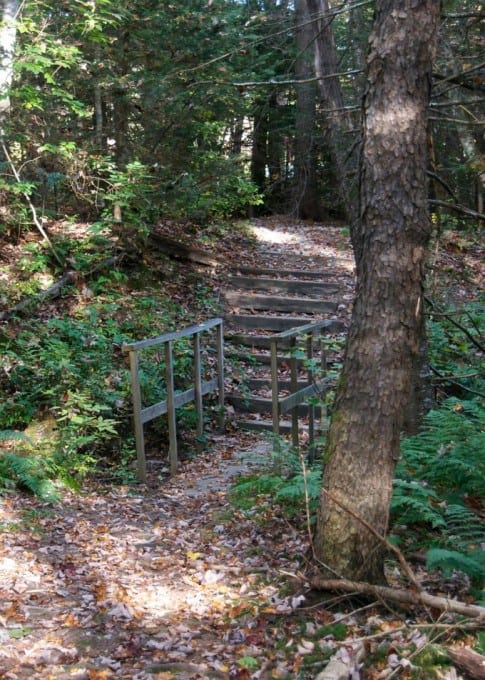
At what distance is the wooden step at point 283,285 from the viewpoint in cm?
1213

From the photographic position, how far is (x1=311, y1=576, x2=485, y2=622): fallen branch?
321 centimetres

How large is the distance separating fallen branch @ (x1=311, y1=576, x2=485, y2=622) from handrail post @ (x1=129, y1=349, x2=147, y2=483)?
3634 millimetres

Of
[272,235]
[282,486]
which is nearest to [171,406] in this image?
[282,486]

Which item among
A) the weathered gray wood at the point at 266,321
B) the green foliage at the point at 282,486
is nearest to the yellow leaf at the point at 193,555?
the green foliage at the point at 282,486

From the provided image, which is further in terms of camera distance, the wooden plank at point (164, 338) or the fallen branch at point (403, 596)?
the wooden plank at point (164, 338)

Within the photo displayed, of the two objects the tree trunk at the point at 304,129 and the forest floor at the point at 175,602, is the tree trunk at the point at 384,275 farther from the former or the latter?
the tree trunk at the point at 304,129

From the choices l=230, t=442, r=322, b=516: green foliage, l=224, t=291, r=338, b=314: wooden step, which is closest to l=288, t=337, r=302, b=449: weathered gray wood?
l=230, t=442, r=322, b=516: green foliage

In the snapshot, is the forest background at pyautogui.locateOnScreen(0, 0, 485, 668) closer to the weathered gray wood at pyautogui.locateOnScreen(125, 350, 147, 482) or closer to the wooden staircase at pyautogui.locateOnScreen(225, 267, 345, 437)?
the weathered gray wood at pyautogui.locateOnScreen(125, 350, 147, 482)

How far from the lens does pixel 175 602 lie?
4293 millimetres

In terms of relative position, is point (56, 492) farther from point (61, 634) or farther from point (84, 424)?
point (61, 634)

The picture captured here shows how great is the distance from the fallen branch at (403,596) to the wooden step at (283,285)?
8621 millimetres

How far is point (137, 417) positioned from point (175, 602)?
3112mm

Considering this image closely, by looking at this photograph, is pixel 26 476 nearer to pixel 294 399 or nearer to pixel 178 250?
pixel 294 399

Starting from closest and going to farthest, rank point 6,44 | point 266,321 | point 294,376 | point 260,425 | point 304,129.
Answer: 1. point 294,376
2. point 6,44
3. point 260,425
4. point 266,321
5. point 304,129
